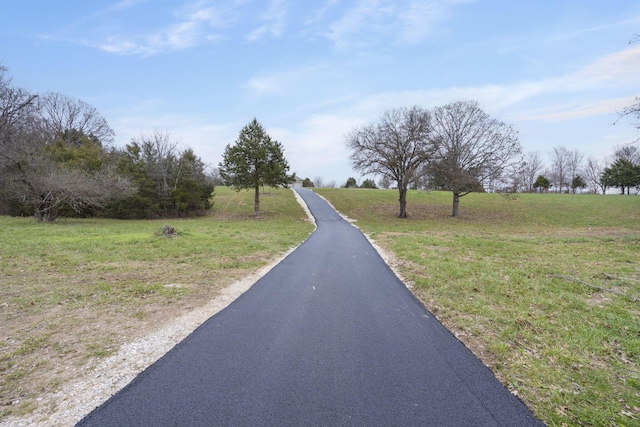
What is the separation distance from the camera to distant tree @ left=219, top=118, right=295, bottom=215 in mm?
27688

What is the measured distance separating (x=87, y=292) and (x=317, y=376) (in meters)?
5.61

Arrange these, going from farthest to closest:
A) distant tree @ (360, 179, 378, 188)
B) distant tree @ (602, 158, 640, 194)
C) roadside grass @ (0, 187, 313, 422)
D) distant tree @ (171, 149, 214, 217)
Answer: distant tree @ (360, 179, 378, 188)
distant tree @ (602, 158, 640, 194)
distant tree @ (171, 149, 214, 217)
roadside grass @ (0, 187, 313, 422)

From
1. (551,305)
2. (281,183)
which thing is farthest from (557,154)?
(551,305)

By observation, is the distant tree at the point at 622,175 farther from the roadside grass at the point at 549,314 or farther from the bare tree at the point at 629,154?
the roadside grass at the point at 549,314

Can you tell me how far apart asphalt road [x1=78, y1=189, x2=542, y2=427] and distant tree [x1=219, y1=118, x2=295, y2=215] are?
23.6 metres

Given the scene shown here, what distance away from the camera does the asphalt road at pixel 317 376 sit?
101 inches

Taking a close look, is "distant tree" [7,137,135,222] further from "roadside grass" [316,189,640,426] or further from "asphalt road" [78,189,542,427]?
"asphalt road" [78,189,542,427]

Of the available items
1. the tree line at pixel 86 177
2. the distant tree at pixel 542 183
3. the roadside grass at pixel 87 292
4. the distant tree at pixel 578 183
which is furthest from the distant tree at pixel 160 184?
the distant tree at pixel 578 183

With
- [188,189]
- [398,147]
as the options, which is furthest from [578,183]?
[188,189]

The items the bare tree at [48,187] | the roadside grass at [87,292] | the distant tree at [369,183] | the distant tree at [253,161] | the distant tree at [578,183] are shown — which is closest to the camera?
the roadside grass at [87,292]

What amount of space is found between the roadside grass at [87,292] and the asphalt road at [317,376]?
103cm

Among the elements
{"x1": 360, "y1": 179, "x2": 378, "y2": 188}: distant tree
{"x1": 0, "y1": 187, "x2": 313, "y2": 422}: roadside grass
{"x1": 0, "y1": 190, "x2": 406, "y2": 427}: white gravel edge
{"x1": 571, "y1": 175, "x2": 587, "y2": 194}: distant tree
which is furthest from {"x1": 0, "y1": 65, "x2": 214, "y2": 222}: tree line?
{"x1": 571, "y1": 175, "x2": 587, "y2": 194}: distant tree

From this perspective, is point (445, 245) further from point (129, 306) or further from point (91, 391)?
point (91, 391)

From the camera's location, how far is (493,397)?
114 inches
